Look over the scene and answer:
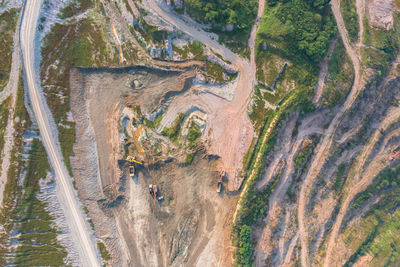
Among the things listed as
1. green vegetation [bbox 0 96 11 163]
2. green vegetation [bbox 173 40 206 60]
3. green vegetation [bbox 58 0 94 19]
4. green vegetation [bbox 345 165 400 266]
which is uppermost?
green vegetation [bbox 58 0 94 19]

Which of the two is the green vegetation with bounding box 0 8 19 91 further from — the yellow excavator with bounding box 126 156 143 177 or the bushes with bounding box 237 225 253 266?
the bushes with bounding box 237 225 253 266

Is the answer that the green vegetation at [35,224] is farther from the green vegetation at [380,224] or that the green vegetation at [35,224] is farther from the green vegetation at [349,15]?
the green vegetation at [349,15]

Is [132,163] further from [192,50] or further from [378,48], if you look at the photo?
[378,48]

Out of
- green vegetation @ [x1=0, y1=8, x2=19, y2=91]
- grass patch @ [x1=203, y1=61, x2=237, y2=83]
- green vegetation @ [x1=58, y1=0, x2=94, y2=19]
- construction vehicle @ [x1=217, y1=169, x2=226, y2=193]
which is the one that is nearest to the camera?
green vegetation @ [x1=0, y1=8, x2=19, y2=91]

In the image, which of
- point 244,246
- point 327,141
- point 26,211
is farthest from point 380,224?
point 26,211

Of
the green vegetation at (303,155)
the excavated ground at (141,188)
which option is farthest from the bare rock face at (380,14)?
the excavated ground at (141,188)

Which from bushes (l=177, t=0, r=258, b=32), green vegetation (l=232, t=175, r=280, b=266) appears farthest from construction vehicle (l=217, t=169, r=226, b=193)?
bushes (l=177, t=0, r=258, b=32)

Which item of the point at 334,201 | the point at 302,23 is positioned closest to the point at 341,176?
the point at 334,201
